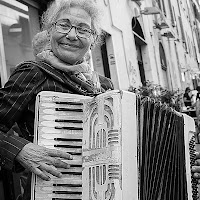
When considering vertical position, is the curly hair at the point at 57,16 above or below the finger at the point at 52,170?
above

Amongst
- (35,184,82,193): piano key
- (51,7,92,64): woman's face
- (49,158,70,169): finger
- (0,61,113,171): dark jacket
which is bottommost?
(35,184,82,193): piano key

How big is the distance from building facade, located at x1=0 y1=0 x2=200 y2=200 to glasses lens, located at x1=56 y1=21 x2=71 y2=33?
95 centimetres

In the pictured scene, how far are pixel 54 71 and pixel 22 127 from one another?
0.30m

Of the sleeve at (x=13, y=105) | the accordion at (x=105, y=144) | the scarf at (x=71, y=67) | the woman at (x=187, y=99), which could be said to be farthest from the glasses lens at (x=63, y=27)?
the woman at (x=187, y=99)

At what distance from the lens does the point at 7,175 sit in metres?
3.52

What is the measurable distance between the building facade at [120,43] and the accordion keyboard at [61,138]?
134 cm

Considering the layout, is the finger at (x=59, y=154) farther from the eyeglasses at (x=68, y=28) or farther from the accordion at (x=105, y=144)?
the eyeglasses at (x=68, y=28)

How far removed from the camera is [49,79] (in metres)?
1.93

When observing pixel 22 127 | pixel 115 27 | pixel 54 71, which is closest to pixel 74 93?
pixel 54 71

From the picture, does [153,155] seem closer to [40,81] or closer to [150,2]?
[40,81]

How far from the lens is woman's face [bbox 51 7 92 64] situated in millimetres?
2006

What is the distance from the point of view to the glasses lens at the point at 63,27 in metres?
2.01

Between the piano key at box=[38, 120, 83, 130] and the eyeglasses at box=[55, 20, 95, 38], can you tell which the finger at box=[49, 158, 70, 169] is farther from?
the eyeglasses at box=[55, 20, 95, 38]

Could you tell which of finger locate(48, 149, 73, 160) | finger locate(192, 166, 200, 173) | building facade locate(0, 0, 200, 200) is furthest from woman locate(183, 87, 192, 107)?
finger locate(48, 149, 73, 160)
